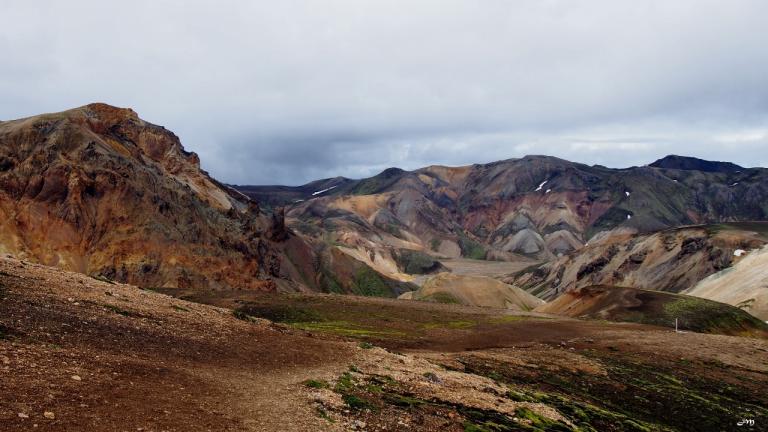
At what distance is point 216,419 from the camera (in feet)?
59.5

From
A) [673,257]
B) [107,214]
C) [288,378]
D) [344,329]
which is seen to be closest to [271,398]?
[288,378]

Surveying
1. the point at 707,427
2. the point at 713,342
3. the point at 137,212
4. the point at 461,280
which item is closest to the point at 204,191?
the point at 137,212

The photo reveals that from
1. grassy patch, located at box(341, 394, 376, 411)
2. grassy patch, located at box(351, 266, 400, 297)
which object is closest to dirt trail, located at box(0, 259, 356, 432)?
grassy patch, located at box(341, 394, 376, 411)

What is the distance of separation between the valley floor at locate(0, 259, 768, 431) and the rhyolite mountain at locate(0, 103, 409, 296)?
60108mm

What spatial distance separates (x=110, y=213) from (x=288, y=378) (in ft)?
291

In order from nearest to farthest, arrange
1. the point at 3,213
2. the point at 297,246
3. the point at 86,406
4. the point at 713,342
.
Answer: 1. the point at 86,406
2. the point at 713,342
3. the point at 3,213
4. the point at 297,246

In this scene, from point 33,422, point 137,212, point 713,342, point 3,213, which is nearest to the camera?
point 33,422

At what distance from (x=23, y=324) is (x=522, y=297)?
456 ft

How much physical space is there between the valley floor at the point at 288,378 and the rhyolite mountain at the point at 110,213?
6011 cm

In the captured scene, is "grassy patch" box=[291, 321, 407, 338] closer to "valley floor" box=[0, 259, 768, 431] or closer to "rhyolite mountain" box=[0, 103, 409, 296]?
"valley floor" box=[0, 259, 768, 431]

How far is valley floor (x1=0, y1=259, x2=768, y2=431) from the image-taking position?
18.0 meters

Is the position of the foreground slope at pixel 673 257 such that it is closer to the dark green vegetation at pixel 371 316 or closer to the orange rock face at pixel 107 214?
the dark green vegetation at pixel 371 316

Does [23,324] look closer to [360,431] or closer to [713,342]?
[360,431]

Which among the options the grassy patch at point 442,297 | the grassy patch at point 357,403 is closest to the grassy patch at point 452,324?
the grassy patch at point 357,403
